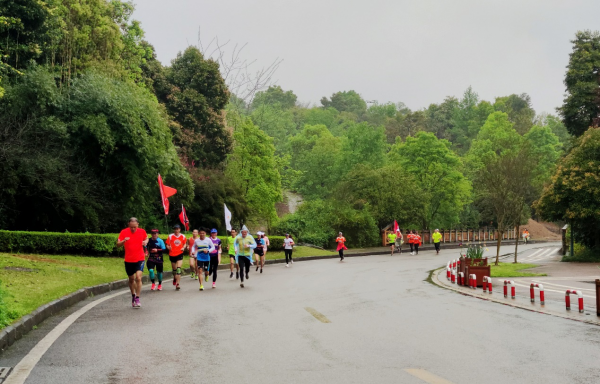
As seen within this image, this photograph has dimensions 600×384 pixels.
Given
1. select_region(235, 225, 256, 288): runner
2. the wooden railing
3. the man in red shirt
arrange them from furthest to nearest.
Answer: the wooden railing < select_region(235, 225, 256, 288): runner < the man in red shirt

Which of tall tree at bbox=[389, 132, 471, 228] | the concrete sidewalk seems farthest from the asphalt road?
tall tree at bbox=[389, 132, 471, 228]

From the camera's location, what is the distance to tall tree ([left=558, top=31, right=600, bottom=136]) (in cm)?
3991

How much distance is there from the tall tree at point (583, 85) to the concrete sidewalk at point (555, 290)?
15.3 m

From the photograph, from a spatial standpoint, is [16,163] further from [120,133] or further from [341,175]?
[341,175]

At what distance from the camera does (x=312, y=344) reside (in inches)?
323

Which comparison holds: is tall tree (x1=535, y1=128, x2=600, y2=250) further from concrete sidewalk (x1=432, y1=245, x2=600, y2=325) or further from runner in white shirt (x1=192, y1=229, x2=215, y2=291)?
runner in white shirt (x1=192, y1=229, x2=215, y2=291)

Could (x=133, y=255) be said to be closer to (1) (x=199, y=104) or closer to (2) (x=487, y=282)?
(2) (x=487, y=282)

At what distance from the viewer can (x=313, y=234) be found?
164 feet

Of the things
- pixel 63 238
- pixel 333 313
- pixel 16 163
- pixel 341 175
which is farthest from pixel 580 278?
pixel 341 175

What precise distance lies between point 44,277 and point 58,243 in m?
8.81

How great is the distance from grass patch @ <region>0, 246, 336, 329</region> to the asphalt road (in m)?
0.67

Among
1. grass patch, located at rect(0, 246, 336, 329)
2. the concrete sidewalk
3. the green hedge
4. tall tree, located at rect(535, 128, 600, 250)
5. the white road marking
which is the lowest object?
the concrete sidewalk

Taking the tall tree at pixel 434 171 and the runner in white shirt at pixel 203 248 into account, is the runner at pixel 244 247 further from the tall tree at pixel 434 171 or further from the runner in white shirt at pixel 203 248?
the tall tree at pixel 434 171

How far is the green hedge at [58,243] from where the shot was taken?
2300 cm
